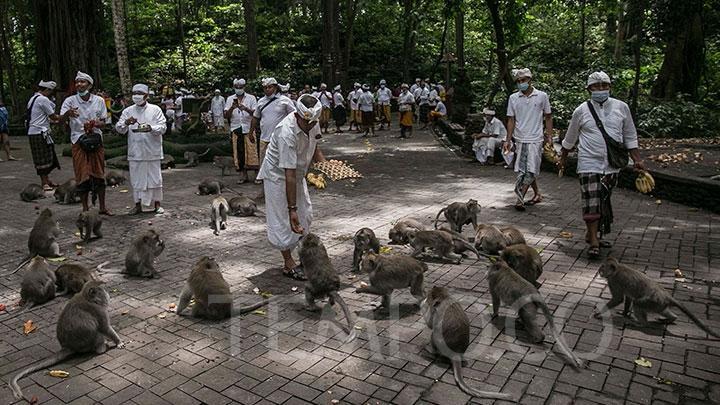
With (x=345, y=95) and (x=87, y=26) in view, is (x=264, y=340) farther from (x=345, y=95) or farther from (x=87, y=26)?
(x=345, y=95)

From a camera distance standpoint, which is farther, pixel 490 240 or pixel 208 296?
pixel 490 240

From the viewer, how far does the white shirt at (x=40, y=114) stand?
36.9ft

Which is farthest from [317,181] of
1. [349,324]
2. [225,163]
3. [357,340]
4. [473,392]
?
[473,392]

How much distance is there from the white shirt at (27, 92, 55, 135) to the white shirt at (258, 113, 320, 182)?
24.1 feet

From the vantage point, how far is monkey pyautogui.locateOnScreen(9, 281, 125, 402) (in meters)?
4.34

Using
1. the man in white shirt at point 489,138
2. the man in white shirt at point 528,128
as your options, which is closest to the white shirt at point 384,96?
the man in white shirt at point 489,138

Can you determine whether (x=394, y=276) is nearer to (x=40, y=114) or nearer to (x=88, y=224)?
(x=88, y=224)

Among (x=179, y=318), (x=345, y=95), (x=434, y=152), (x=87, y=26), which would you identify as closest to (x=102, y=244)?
(x=179, y=318)

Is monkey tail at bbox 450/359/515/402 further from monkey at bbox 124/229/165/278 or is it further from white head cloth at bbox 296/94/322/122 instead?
monkey at bbox 124/229/165/278

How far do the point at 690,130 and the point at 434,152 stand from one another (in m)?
8.03

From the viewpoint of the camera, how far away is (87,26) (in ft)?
62.3

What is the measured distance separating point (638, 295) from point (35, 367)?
192 inches

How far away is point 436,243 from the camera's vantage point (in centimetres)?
666

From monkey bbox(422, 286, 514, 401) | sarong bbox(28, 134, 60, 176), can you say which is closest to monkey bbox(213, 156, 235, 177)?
sarong bbox(28, 134, 60, 176)
